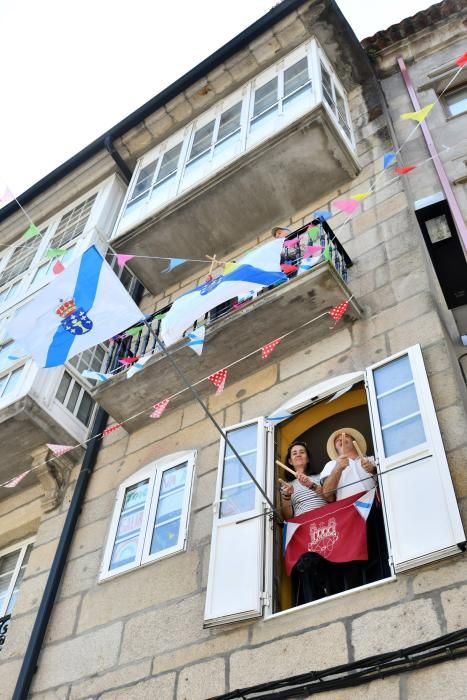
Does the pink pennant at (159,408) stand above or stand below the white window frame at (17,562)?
above

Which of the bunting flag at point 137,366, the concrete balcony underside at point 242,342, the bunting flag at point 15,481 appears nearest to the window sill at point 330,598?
the concrete balcony underside at point 242,342

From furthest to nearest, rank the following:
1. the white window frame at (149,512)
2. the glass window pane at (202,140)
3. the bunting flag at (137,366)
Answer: the glass window pane at (202,140) < the bunting flag at (137,366) < the white window frame at (149,512)

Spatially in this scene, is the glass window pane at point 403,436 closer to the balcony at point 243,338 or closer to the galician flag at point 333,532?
the galician flag at point 333,532

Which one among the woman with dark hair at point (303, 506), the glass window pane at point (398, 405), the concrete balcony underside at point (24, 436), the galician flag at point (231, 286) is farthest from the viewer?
the concrete balcony underside at point (24, 436)

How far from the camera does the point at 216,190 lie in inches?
378

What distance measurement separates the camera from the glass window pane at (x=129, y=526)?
6824 millimetres

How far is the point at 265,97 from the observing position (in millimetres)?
10453

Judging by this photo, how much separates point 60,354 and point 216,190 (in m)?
3.90

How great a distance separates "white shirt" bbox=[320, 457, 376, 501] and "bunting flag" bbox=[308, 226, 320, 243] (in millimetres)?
2982

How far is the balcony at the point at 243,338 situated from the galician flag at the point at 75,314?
1.86 ft

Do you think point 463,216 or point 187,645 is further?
point 463,216

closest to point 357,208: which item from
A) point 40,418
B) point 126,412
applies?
point 126,412

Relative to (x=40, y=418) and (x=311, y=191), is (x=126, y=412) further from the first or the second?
(x=311, y=191)

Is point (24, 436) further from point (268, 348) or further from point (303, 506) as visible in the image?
point (303, 506)
